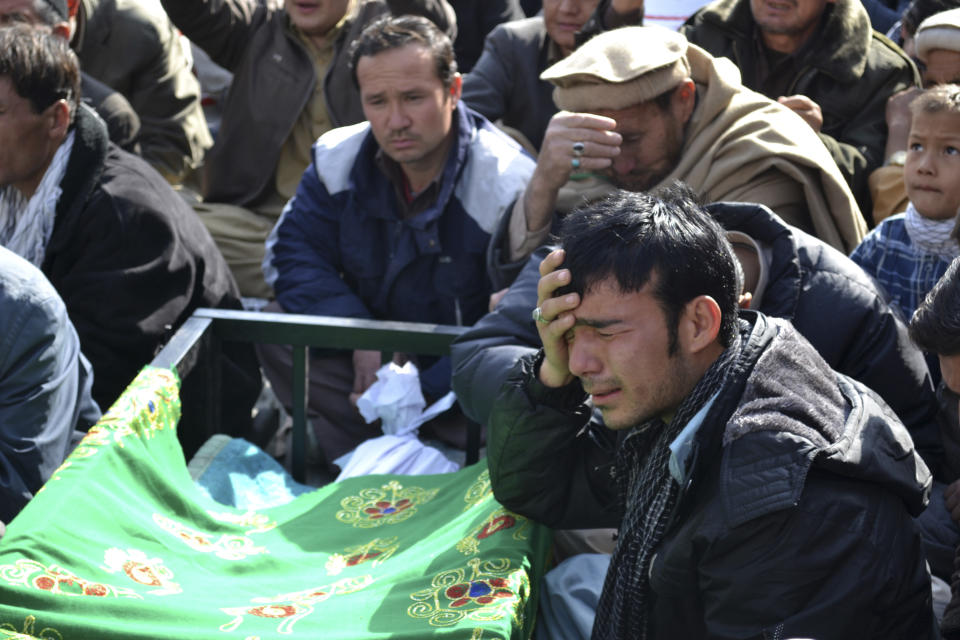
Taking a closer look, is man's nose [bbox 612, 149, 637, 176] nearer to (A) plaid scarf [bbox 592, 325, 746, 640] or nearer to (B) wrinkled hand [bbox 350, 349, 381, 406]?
(B) wrinkled hand [bbox 350, 349, 381, 406]

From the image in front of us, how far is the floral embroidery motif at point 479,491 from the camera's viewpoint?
9.09 ft

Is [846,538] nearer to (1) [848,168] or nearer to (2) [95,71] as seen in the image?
(1) [848,168]

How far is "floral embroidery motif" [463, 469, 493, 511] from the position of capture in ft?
9.09

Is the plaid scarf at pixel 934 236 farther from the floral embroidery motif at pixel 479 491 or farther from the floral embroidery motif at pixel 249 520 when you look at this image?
the floral embroidery motif at pixel 249 520

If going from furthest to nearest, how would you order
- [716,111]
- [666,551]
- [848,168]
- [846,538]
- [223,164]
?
[223,164] → [848,168] → [716,111] → [666,551] → [846,538]

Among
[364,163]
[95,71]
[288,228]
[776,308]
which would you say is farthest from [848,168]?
[95,71]

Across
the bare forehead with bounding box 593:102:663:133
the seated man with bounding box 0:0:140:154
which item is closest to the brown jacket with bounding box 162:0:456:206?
the seated man with bounding box 0:0:140:154

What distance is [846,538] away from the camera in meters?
1.83

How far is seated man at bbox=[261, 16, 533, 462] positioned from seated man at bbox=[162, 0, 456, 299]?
0.69 metres

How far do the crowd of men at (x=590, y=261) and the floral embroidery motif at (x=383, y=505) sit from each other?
1.03 feet

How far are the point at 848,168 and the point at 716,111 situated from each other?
0.54 meters

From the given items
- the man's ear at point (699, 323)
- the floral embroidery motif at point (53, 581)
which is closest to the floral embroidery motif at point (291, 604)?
the floral embroidery motif at point (53, 581)

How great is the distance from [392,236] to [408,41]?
2.16ft

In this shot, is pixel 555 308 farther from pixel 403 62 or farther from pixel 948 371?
pixel 403 62
